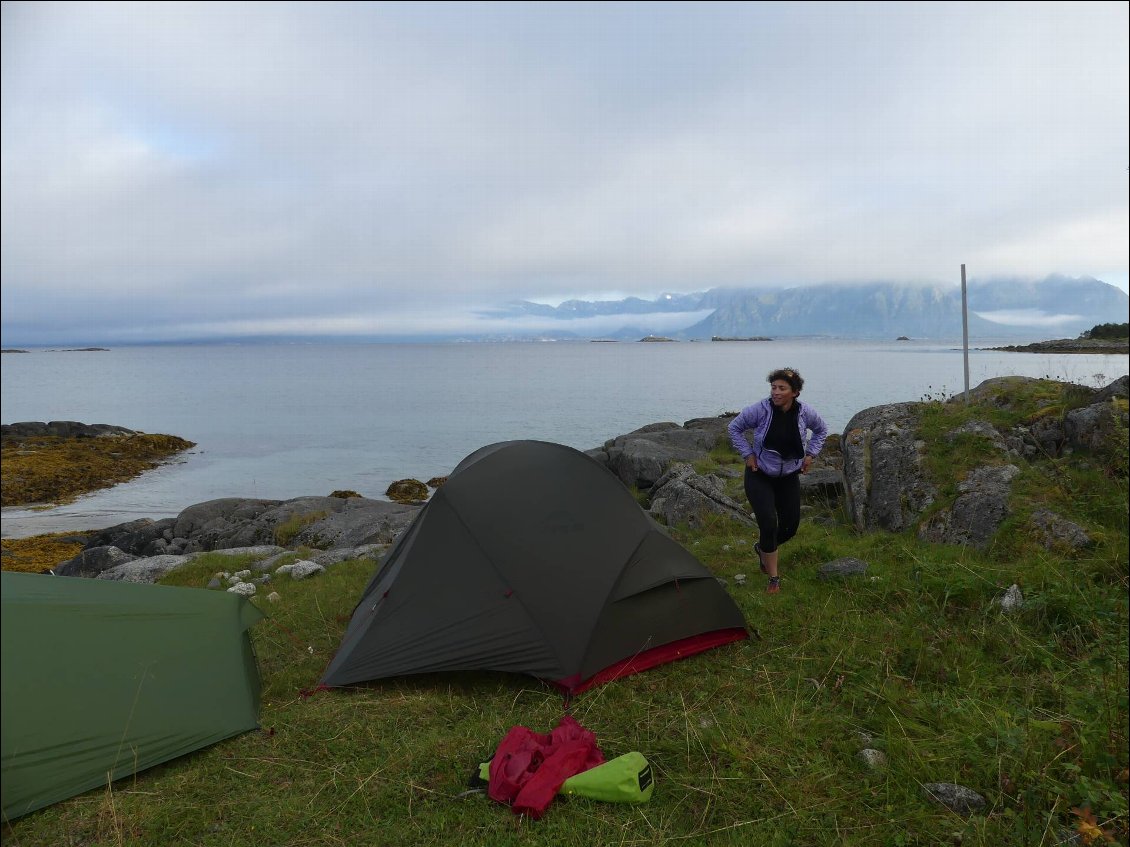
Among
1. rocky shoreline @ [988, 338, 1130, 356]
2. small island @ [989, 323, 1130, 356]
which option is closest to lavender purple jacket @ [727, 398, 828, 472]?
rocky shoreline @ [988, 338, 1130, 356]

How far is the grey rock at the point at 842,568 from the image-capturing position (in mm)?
7738

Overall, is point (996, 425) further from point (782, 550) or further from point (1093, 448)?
point (782, 550)

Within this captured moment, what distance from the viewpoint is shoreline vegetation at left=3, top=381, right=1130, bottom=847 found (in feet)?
13.4

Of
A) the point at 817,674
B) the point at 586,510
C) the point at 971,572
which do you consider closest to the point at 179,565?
the point at 586,510

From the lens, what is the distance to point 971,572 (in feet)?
22.5

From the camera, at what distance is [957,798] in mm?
4027

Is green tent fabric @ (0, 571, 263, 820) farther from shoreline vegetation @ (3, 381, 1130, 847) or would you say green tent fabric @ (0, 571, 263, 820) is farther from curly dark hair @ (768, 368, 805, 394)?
curly dark hair @ (768, 368, 805, 394)

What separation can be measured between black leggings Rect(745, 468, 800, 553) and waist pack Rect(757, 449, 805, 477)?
0.31ft

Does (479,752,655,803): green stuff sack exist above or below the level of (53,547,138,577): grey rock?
above

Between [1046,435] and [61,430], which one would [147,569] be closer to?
[1046,435]

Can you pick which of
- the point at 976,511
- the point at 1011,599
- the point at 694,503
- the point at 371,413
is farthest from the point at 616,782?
the point at 371,413

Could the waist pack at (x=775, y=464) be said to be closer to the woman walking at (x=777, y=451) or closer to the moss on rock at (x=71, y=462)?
the woman walking at (x=777, y=451)

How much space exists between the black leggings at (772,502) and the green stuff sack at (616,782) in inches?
159

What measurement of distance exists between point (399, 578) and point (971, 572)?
598 cm
